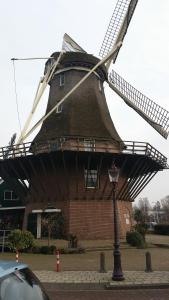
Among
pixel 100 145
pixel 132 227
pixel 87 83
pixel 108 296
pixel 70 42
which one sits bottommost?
pixel 108 296

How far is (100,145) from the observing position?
1135 inches

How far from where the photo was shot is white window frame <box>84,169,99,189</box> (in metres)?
28.9

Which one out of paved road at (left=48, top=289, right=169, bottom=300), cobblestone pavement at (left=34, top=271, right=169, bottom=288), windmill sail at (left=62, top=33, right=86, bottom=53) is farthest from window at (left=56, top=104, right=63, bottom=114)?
paved road at (left=48, top=289, right=169, bottom=300)

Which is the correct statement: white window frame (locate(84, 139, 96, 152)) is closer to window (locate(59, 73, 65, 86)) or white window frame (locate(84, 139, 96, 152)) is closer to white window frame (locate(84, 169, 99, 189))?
white window frame (locate(84, 169, 99, 189))

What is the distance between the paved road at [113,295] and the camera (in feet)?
34.4

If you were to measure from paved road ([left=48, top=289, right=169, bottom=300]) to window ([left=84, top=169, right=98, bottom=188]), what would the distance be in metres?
17.3

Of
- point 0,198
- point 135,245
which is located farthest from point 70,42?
point 135,245

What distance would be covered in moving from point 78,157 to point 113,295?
1757 centimetres

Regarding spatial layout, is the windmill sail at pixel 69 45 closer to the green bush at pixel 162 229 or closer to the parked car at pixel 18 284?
the green bush at pixel 162 229

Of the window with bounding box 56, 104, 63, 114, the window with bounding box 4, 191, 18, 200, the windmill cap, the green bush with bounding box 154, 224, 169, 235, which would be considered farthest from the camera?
the green bush with bounding box 154, 224, 169, 235

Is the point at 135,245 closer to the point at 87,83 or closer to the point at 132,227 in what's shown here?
the point at 132,227

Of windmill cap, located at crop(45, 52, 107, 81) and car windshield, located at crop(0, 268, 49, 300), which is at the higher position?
windmill cap, located at crop(45, 52, 107, 81)

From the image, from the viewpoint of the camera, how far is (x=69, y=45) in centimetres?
3619

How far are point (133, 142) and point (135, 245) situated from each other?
697 cm
